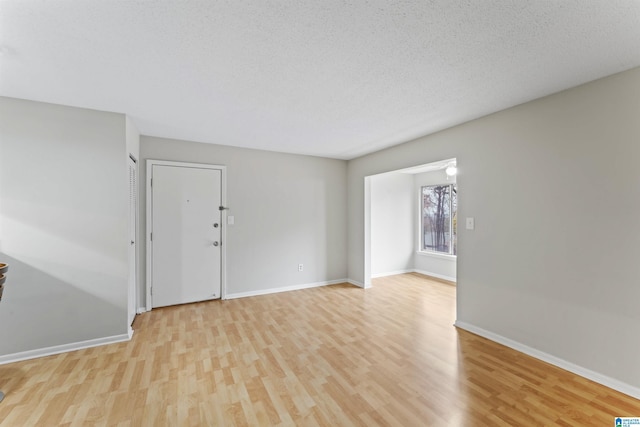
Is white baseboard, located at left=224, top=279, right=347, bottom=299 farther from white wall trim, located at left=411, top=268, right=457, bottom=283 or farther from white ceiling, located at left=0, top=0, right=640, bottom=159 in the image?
white ceiling, located at left=0, top=0, right=640, bottom=159

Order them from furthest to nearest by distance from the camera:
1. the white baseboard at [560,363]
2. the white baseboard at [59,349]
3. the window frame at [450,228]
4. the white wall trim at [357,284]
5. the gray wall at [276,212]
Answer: the window frame at [450,228], the white wall trim at [357,284], the gray wall at [276,212], the white baseboard at [59,349], the white baseboard at [560,363]

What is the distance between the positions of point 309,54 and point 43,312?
336cm

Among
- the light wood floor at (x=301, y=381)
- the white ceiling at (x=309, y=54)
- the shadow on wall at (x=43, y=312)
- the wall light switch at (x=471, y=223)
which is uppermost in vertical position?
the white ceiling at (x=309, y=54)

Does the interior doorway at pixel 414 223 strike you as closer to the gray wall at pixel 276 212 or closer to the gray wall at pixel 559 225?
the gray wall at pixel 276 212

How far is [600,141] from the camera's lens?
2158mm

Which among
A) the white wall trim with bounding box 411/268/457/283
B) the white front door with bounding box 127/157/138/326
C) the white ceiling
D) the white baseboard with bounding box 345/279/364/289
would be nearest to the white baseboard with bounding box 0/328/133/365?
the white front door with bounding box 127/157/138/326

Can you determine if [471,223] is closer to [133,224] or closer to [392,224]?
[392,224]

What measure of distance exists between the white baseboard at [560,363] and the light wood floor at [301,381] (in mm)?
79

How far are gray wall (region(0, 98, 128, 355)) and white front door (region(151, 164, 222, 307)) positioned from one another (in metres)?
0.92

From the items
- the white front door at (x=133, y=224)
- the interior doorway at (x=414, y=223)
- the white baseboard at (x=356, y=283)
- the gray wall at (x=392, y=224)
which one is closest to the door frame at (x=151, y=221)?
the white front door at (x=133, y=224)

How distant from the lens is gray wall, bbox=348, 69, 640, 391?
2037 mm

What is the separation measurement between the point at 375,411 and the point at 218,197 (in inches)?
136

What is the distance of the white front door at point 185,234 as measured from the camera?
149 inches

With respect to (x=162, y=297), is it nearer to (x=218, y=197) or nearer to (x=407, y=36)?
(x=218, y=197)
